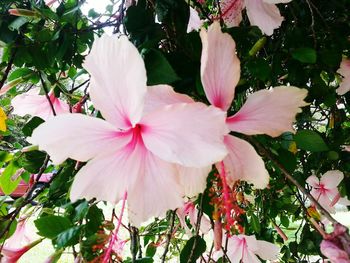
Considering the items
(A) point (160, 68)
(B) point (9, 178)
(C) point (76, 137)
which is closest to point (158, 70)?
(A) point (160, 68)

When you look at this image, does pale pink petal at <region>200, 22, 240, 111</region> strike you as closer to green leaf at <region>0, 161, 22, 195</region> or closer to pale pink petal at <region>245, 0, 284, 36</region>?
pale pink petal at <region>245, 0, 284, 36</region>

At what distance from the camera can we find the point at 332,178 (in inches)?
33.5

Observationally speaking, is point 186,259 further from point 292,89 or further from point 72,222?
point 292,89

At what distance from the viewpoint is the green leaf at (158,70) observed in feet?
1.09

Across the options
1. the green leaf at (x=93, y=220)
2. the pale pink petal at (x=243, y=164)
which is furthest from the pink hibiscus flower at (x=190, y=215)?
the pale pink petal at (x=243, y=164)

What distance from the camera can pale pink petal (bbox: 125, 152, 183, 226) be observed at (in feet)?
1.16

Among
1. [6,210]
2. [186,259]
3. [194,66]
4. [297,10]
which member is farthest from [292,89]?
[6,210]

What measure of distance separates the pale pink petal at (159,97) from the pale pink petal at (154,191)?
61 millimetres

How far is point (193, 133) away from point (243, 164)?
0.43 feet

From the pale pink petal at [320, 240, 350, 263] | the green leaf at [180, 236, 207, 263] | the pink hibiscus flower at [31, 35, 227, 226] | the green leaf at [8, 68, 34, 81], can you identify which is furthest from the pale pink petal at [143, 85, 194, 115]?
the green leaf at [8, 68, 34, 81]

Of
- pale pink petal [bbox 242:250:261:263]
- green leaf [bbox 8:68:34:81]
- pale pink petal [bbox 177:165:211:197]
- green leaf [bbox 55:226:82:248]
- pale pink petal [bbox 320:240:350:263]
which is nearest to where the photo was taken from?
pale pink petal [bbox 320:240:350:263]

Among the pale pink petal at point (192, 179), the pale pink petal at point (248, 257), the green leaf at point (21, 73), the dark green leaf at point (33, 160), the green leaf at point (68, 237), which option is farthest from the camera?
the pale pink petal at point (248, 257)

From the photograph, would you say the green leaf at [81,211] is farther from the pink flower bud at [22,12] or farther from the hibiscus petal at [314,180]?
the hibiscus petal at [314,180]

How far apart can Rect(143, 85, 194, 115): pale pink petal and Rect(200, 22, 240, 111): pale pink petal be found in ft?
0.10
